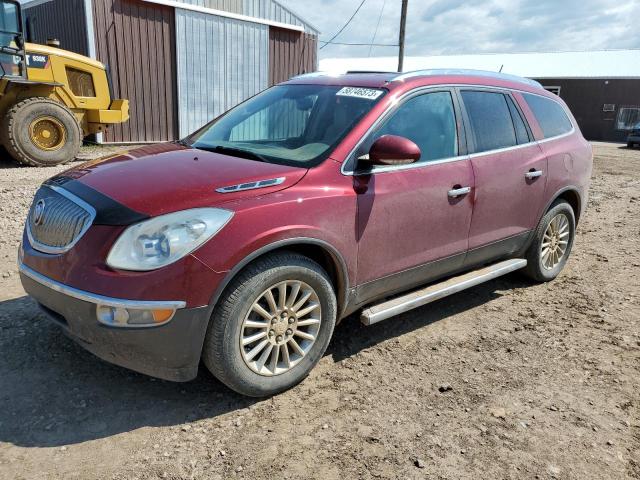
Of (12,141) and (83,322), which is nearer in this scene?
(83,322)

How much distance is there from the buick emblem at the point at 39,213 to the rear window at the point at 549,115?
3.85 meters

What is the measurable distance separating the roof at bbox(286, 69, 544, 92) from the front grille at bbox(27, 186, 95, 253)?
6.55ft

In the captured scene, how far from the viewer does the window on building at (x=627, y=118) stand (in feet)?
107

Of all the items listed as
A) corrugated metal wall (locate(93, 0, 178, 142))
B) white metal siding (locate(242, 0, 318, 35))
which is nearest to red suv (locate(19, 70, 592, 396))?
corrugated metal wall (locate(93, 0, 178, 142))

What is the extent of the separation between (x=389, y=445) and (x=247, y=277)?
1.12 meters

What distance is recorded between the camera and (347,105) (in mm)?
3539

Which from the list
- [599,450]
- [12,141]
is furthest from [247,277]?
[12,141]

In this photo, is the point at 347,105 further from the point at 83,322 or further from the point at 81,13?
the point at 81,13

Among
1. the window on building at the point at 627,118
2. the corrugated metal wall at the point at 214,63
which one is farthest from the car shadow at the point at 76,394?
the window on building at the point at 627,118

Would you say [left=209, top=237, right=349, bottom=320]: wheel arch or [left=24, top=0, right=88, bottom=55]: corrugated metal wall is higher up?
[left=24, top=0, right=88, bottom=55]: corrugated metal wall

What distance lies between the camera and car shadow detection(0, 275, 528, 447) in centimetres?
266

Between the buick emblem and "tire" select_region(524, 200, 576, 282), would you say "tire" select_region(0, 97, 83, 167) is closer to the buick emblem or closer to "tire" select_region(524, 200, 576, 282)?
the buick emblem

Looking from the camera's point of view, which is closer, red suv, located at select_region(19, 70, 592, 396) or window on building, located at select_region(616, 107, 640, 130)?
red suv, located at select_region(19, 70, 592, 396)

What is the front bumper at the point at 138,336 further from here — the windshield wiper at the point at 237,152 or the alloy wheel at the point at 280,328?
the windshield wiper at the point at 237,152
